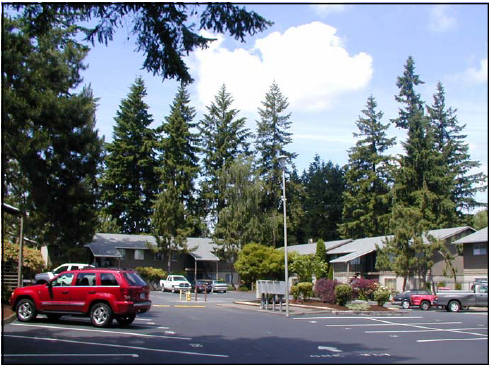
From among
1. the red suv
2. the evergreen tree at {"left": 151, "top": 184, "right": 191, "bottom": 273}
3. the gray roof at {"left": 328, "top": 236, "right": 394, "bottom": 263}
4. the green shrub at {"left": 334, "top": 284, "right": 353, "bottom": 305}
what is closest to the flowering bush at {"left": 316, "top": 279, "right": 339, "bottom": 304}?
the green shrub at {"left": 334, "top": 284, "right": 353, "bottom": 305}

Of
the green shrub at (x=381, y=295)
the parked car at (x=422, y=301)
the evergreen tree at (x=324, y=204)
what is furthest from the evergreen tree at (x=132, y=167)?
the green shrub at (x=381, y=295)

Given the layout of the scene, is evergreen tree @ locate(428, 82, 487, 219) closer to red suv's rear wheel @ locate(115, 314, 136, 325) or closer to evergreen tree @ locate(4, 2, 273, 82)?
evergreen tree @ locate(4, 2, 273, 82)

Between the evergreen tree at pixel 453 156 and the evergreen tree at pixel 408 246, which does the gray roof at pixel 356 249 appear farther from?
the evergreen tree at pixel 453 156

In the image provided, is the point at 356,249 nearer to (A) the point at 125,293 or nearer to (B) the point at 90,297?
(A) the point at 125,293

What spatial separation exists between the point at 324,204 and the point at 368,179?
16.3 m

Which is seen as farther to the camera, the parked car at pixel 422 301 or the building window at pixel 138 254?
the building window at pixel 138 254

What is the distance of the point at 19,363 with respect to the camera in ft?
31.6

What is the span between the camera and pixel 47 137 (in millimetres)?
15695

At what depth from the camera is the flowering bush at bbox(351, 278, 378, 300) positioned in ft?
97.1

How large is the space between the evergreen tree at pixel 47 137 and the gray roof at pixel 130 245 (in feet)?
142

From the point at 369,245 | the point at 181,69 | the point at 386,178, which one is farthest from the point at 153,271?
the point at 181,69

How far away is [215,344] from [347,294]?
16.2 m

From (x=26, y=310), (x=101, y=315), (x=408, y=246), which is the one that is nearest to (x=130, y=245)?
(x=408, y=246)

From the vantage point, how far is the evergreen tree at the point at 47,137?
14.3 meters
